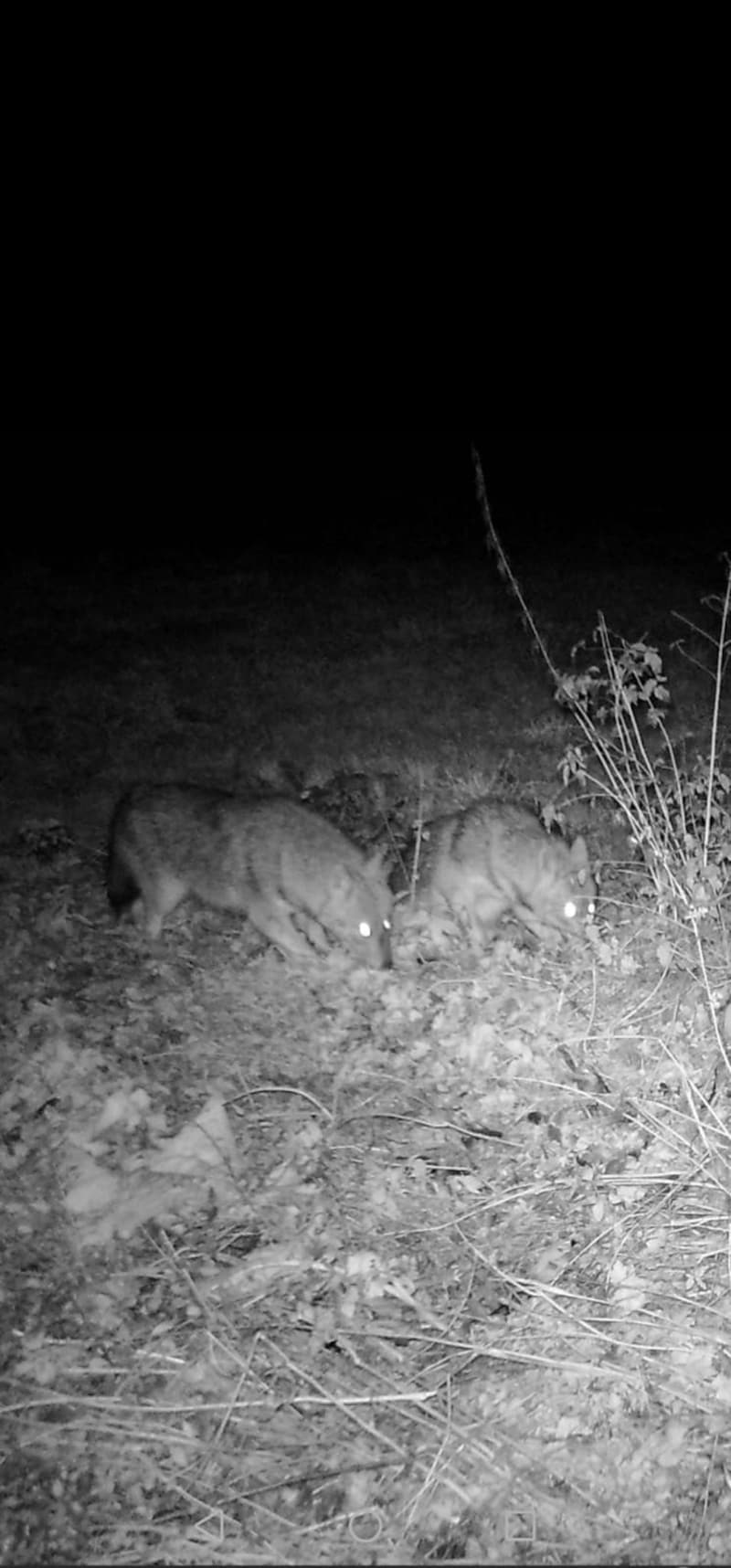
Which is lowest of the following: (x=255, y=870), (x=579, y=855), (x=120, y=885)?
(x=120, y=885)

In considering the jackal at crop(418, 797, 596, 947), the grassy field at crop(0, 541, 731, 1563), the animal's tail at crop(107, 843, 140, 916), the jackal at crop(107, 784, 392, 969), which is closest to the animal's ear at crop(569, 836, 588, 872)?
the jackal at crop(418, 797, 596, 947)

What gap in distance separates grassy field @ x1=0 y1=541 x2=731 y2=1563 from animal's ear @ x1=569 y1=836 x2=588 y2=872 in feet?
0.68

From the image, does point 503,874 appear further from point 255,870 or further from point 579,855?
point 255,870

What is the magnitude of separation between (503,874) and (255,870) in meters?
1.25

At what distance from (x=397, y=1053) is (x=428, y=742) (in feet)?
12.9

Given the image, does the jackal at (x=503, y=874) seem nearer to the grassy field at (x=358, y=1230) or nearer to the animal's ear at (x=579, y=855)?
the animal's ear at (x=579, y=855)

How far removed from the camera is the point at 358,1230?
5016mm

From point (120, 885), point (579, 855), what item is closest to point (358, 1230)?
point (579, 855)

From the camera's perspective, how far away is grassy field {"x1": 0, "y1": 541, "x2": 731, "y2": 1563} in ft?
13.2

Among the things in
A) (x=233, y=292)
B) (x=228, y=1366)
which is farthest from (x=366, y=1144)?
(x=233, y=292)

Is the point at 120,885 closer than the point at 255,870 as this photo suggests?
No

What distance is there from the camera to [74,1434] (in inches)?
167

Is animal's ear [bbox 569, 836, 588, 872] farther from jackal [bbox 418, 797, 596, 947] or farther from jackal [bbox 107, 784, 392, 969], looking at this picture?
jackal [bbox 107, 784, 392, 969]

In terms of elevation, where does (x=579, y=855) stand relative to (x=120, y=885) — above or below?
above
